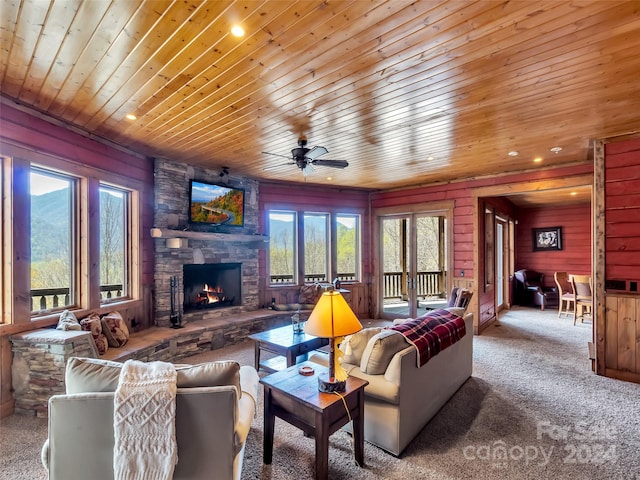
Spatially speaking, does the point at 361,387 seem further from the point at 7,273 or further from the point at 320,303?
the point at 7,273

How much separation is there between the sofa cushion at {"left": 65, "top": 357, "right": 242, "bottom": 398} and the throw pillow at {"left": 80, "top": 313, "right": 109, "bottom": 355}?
2.13 m

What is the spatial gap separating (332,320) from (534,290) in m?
8.52

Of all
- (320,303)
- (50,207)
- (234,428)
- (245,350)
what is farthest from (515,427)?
(50,207)

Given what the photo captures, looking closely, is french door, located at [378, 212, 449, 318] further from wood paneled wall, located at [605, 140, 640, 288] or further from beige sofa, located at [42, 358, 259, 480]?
beige sofa, located at [42, 358, 259, 480]

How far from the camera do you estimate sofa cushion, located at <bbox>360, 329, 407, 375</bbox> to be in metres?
2.50

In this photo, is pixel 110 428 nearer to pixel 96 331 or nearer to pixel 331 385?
pixel 331 385

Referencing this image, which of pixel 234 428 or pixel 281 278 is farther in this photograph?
pixel 281 278

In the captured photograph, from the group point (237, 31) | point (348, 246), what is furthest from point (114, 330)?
point (348, 246)

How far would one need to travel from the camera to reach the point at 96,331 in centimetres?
359

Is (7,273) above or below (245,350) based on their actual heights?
above

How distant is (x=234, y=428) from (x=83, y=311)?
10.5 ft

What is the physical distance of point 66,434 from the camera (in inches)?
64.0

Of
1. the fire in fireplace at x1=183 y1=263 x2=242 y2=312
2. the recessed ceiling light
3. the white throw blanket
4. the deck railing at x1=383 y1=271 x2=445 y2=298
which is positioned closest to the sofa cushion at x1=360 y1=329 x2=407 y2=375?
the white throw blanket

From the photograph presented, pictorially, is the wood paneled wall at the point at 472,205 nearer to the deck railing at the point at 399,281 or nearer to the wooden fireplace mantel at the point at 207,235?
the deck railing at the point at 399,281
